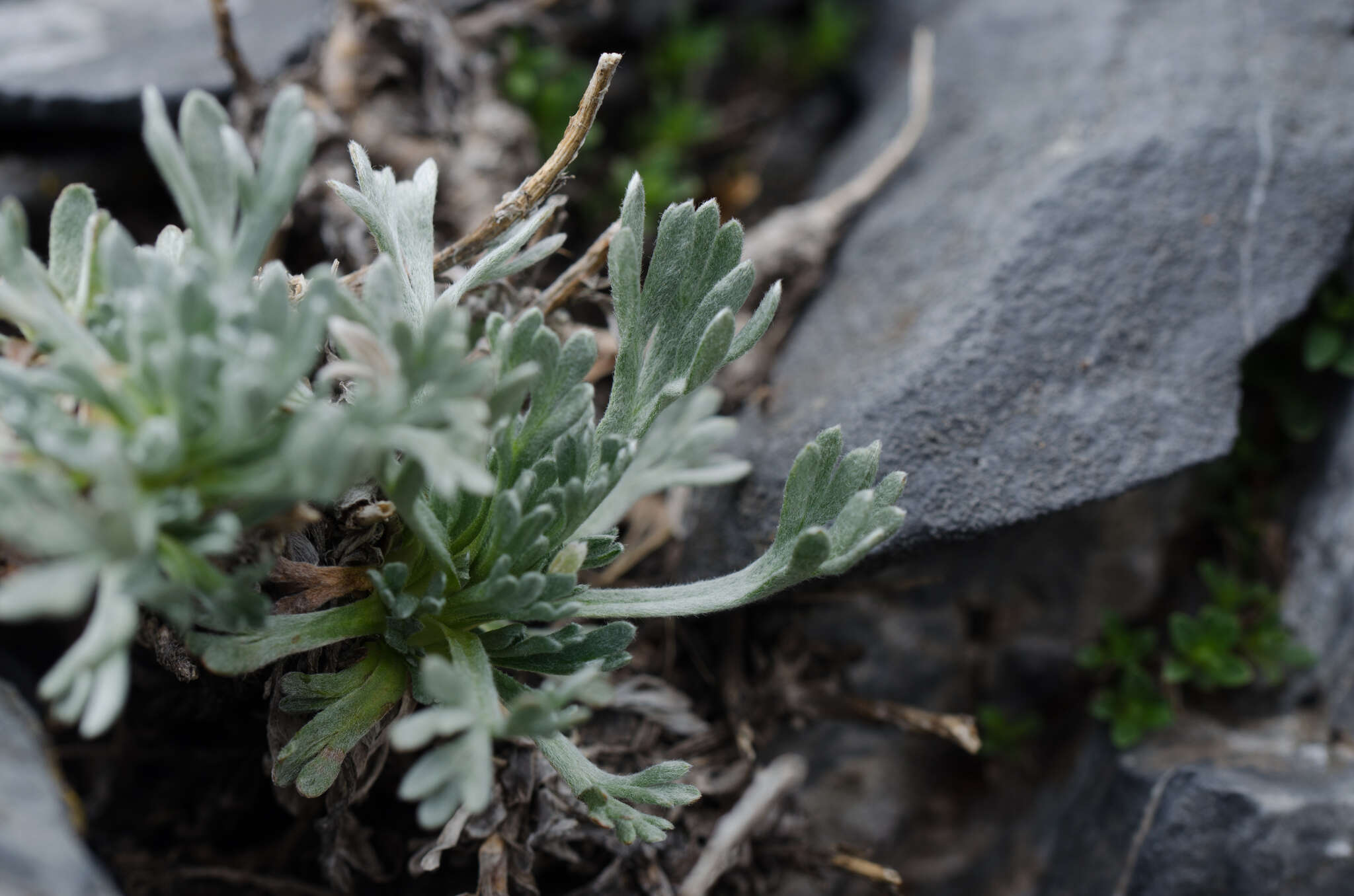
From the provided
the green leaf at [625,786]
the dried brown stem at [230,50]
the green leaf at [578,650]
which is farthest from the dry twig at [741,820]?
the dried brown stem at [230,50]

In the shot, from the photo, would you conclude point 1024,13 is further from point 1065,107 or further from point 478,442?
point 478,442

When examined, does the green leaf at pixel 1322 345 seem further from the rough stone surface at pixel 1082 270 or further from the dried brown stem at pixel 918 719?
the dried brown stem at pixel 918 719

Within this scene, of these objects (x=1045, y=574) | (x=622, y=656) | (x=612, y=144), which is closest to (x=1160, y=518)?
(x=1045, y=574)

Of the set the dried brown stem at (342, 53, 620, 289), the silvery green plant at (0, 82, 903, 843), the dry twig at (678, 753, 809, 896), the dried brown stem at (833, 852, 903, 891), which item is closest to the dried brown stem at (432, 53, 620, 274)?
the dried brown stem at (342, 53, 620, 289)

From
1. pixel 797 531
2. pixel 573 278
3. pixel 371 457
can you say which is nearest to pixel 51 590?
pixel 371 457

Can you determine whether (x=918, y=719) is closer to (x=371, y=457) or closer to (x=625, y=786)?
(x=625, y=786)

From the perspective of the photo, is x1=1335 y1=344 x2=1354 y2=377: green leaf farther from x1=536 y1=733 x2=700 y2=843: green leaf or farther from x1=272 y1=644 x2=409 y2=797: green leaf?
x1=272 y1=644 x2=409 y2=797: green leaf
